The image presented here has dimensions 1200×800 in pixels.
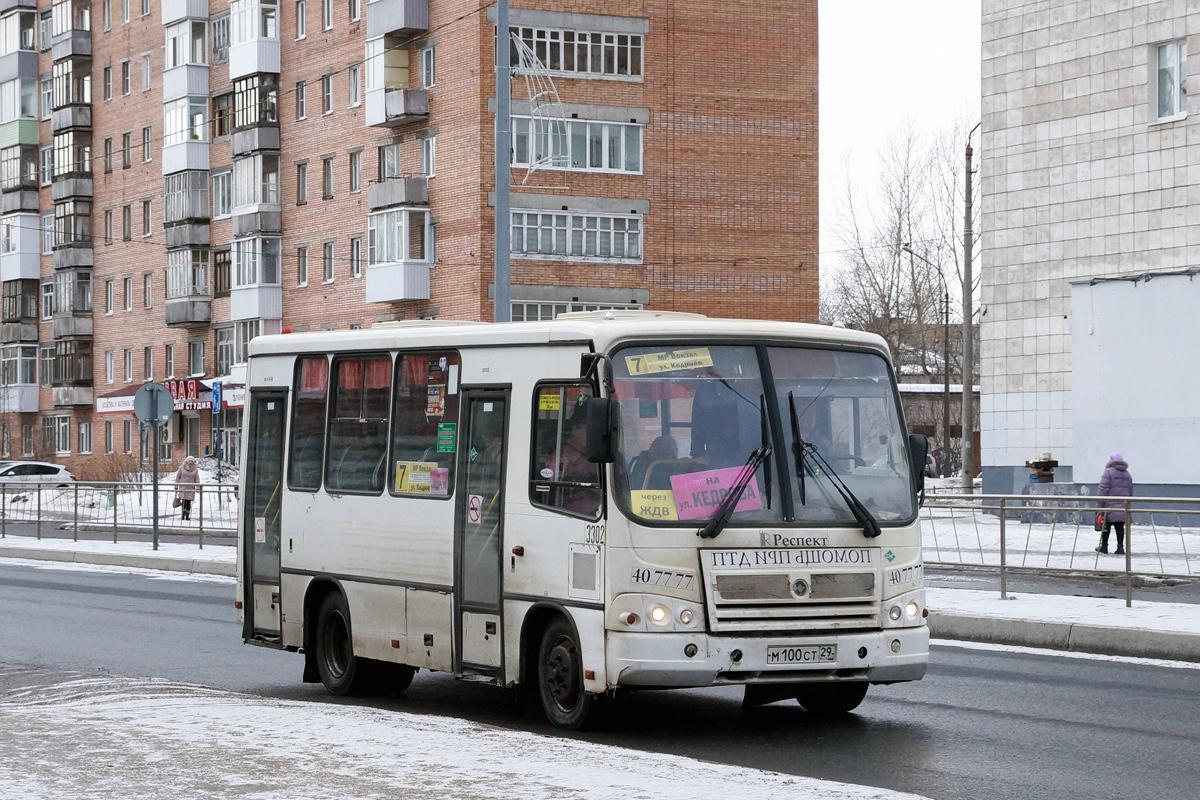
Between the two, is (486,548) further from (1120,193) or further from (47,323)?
(47,323)

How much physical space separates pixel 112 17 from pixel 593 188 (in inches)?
1207

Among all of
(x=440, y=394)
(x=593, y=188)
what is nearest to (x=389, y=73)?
(x=593, y=188)

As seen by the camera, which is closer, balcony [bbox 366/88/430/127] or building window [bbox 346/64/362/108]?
balcony [bbox 366/88/430/127]

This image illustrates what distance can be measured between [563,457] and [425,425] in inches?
62.2

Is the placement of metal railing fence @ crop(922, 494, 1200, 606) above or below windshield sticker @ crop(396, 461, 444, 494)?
below

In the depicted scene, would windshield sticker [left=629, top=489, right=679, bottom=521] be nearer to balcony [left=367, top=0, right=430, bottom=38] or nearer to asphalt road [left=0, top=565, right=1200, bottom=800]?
asphalt road [left=0, top=565, right=1200, bottom=800]

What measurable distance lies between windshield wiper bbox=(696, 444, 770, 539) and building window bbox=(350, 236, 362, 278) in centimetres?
5201

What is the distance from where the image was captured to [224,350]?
70.8 m

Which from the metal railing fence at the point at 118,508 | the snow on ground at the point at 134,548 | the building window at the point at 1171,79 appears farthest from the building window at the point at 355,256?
the building window at the point at 1171,79

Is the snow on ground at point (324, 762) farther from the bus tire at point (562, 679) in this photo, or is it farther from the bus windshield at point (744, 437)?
the bus windshield at point (744, 437)

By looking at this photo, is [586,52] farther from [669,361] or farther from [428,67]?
[669,361]

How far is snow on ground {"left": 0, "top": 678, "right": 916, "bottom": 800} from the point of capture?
26.3ft

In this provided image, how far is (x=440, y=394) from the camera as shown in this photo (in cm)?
1234

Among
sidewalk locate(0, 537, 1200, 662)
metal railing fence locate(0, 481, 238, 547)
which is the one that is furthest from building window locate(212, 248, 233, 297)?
sidewalk locate(0, 537, 1200, 662)
